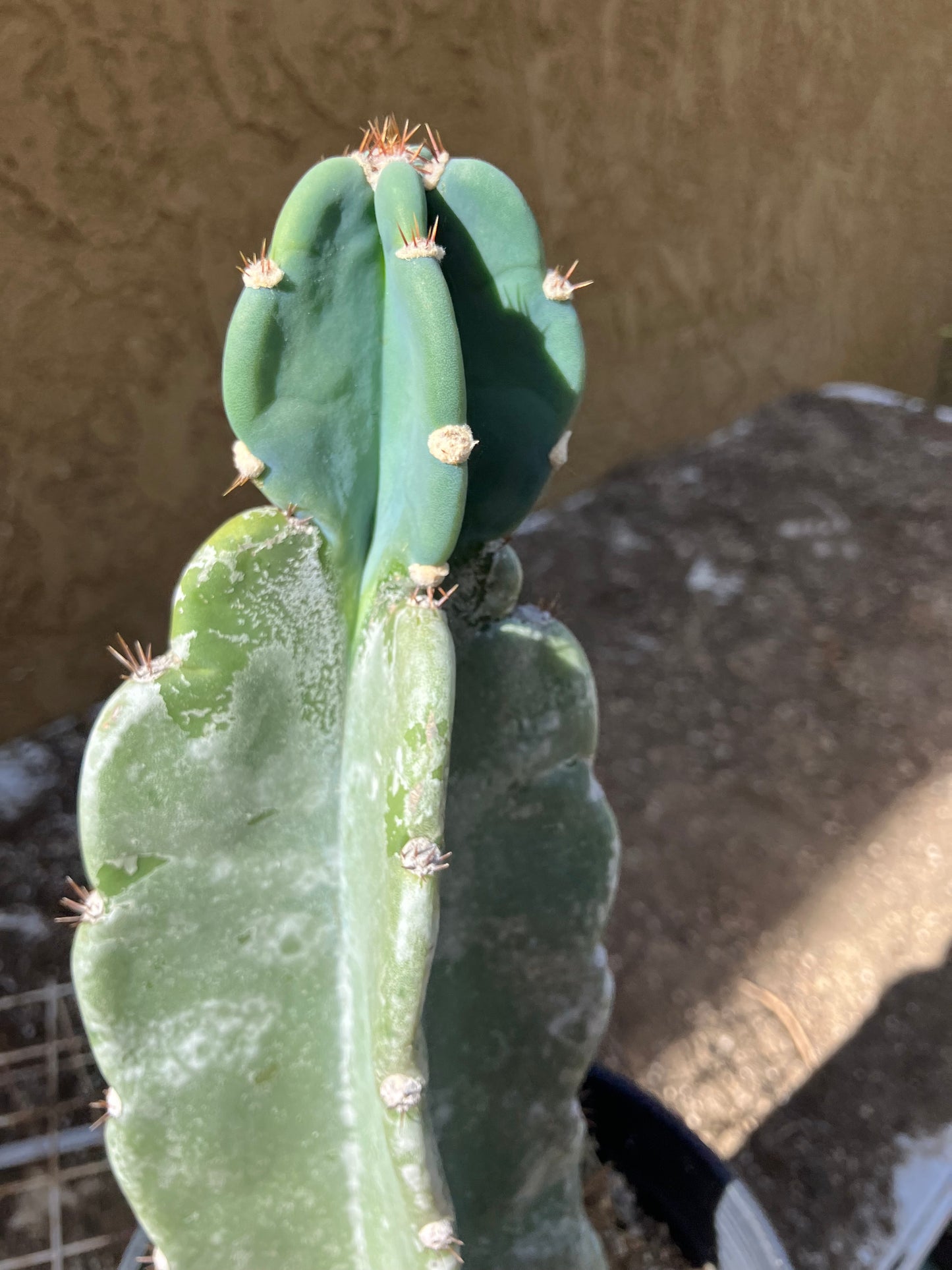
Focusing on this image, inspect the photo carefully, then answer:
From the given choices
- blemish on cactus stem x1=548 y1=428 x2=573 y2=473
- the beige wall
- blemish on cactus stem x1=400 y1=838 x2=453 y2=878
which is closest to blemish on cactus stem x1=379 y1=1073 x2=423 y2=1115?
blemish on cactus stem x1=400 y1=838 x2=453 y2=878

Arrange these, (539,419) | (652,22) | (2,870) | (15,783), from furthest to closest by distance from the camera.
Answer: (652,22)
(15,783)
(2,870)
(539,419)

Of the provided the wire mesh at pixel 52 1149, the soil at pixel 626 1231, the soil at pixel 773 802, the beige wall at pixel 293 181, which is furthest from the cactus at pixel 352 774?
the wire mesh at pixel 52 1149

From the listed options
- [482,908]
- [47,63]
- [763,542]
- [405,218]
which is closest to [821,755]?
[763,542]

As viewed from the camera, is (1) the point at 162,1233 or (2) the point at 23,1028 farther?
(2) the point at 23,1028

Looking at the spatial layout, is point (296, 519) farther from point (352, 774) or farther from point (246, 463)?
point (352, 774)

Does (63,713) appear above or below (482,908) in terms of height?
below

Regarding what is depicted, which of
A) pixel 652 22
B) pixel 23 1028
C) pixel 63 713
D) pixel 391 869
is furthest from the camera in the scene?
pixel 652 22

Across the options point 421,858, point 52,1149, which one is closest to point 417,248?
point 421,858

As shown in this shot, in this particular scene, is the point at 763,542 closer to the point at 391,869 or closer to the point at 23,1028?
the point at 23,1028

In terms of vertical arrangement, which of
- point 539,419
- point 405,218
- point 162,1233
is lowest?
point 162,1233
